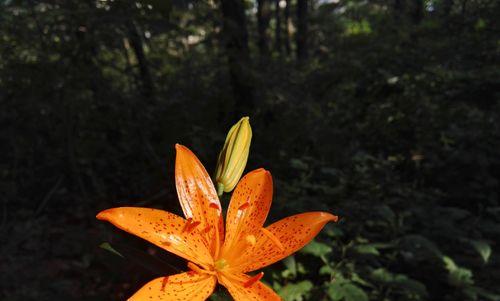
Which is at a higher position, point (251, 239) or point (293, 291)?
point (251, 239)

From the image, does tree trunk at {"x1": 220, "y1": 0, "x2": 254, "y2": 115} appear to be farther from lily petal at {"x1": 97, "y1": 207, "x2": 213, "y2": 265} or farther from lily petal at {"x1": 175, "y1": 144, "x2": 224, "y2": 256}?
lily petal at {"x1": 97, "y1": 207, "x2": 213, "y2": 265}

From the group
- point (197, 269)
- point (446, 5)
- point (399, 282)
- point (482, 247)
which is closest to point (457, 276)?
point (482, 247)

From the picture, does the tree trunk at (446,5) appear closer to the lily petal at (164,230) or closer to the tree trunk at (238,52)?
the lily petal at (164,230)

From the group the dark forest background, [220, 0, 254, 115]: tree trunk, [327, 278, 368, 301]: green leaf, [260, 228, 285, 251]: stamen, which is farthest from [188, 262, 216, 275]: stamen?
[220, 0, 254, 115]: tree trunk

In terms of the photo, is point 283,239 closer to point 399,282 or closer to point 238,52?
point 399,282

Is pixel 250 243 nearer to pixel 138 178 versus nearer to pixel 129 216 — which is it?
pixel 129 216

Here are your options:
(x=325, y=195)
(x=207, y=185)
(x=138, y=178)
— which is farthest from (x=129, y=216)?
(x=138, y=178)
